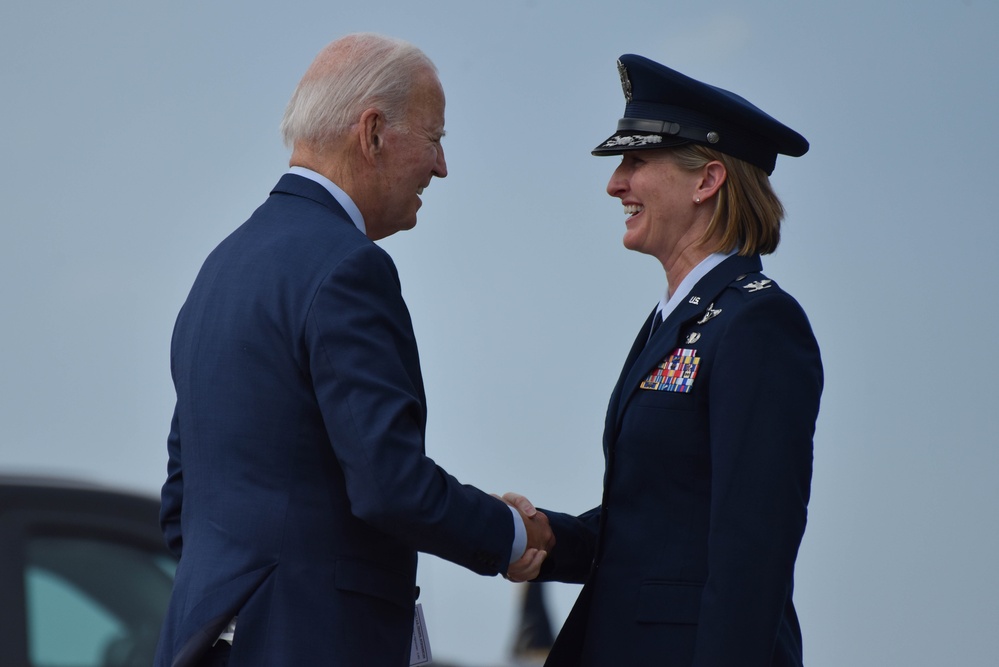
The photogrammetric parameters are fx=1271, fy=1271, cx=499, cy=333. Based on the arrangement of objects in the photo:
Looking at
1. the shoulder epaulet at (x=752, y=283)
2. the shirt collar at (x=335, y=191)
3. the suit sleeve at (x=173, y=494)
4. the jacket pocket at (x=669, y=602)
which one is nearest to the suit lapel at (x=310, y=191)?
the shirt collar at (x=335, y=191)

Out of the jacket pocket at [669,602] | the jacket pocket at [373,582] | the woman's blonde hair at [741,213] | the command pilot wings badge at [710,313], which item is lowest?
the jacket pocket at [373,582]

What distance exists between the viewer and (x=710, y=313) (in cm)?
219

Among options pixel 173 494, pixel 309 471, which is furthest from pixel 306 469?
pixel 173 494

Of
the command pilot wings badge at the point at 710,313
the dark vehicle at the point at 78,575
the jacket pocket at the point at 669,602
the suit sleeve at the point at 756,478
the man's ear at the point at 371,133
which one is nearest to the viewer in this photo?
the suit sleeve at the point at 756,478

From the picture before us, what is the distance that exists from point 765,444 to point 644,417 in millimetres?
268

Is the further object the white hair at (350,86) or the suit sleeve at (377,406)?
the white hair at (350,86)

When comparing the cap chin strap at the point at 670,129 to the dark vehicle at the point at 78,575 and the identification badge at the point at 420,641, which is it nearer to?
the identification badge at the point at 420,641

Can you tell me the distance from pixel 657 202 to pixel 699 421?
0.48 metres

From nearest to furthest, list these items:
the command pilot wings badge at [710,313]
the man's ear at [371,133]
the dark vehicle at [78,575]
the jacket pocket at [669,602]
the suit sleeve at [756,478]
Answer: the suit sleeve at [756,478] < the jacket pocket at [669,602] < the command pilot wings badge at [710,313] < the man's ear at [371,133] < the dark vehicle at [78,575]

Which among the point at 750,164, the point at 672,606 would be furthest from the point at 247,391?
the point at 750,164

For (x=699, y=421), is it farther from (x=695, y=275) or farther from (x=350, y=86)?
(x=350, y=86)

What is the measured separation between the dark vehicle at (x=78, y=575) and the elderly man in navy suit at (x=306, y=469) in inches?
32.0

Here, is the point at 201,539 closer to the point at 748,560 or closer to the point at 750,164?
the point at 748,560

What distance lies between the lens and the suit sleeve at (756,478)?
75.9 inches
